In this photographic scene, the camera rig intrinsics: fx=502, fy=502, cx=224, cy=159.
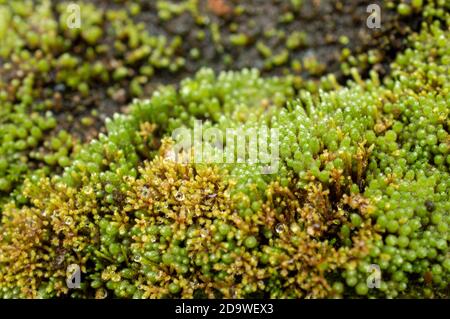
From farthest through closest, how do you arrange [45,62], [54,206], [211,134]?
[45,62] < [211,134] < [54,206]

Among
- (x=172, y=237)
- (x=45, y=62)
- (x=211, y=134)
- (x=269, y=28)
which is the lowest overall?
(x=172, y=237)

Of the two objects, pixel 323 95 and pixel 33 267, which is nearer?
pixel 33 267

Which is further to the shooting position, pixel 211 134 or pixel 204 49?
pixel 204 49

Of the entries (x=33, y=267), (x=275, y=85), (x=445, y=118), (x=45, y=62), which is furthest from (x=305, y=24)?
(x=33, y=267)

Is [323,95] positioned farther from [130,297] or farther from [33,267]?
[33,267]

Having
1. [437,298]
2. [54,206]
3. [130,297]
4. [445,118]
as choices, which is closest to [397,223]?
[437,298]

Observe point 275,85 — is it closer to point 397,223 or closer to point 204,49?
point 204,49

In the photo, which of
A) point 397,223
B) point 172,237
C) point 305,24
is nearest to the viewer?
point 397,223

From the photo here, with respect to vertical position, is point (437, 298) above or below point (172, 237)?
below

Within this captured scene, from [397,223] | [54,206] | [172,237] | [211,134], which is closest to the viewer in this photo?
[397,223]
